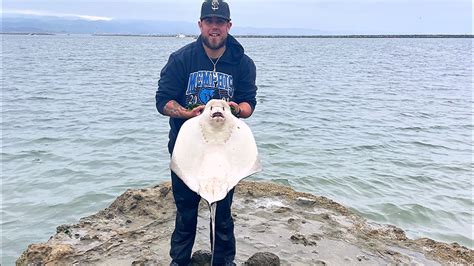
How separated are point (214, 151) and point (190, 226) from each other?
1.24 metres

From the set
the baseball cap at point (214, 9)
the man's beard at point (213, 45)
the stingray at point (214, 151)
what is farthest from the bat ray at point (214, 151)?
the baseball cap at point (214, 9)

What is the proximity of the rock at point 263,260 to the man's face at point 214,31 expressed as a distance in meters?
2.25

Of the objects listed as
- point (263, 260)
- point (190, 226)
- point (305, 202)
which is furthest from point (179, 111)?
point (305, 202)

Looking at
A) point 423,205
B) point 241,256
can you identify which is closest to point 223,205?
point 241,256

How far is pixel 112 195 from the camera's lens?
8781mm

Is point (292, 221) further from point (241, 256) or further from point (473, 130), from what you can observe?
point (473, 130)

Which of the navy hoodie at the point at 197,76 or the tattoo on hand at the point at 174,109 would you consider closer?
the tattoo on hand at the point at 174,109

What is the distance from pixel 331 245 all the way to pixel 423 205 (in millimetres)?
4071

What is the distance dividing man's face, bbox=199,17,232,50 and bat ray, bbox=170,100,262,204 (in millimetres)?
716

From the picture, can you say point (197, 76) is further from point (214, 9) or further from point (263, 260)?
point (263, 260)

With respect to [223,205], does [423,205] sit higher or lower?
lower

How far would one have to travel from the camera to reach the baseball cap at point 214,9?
3986mm

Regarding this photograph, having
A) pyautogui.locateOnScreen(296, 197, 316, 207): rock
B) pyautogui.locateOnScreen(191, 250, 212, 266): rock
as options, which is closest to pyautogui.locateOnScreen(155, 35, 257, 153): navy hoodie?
pyautogui.locateOnScreen(191, 250, 212, 266): rock

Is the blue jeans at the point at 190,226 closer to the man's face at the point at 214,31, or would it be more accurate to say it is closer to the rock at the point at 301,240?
the rock at the point at 301,240
